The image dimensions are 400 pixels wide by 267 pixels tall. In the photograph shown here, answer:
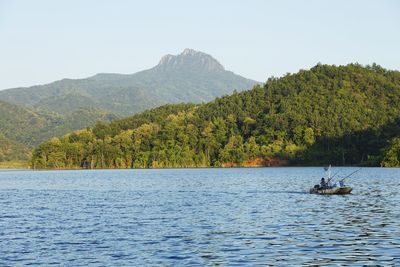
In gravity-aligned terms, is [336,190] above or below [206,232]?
above

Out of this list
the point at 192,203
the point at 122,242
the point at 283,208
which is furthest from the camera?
the point at 192,203

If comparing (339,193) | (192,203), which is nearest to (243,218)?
(192,203)

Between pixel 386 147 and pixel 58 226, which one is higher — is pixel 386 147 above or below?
above

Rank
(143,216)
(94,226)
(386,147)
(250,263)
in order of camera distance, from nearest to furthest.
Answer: (250,263)
(94,226)
(143,216)
(386,147)

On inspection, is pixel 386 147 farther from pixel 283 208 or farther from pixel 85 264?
pixel 85 264

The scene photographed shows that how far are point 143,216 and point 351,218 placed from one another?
18383 millimetres

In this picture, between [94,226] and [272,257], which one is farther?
[94,226]

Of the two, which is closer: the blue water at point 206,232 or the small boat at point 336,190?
the blue water at point 206,232

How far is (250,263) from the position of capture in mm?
33688

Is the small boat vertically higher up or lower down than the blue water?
higher up

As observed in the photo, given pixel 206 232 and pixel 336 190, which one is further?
pixel 336 190

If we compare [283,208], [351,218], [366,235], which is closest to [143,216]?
[283,208]

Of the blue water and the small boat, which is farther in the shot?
the small boat

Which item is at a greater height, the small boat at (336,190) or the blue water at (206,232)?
the small boat at (336,190)
